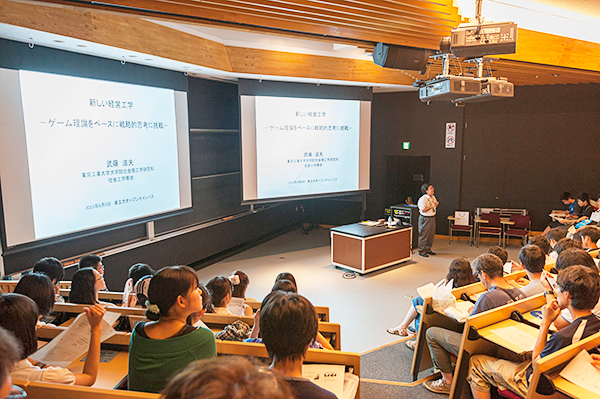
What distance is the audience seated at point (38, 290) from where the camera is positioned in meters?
2.35

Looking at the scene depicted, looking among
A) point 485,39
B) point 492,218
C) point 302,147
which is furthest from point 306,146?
point 485,39

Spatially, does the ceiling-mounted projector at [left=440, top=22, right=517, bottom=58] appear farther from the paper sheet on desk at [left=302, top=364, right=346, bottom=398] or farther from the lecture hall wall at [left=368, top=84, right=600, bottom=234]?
the lecture hall wall at [left=368, top=84, right=600, bottom=234]

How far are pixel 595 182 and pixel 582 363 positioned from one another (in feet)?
24.0

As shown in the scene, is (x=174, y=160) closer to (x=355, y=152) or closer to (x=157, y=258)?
(x=157, y=258)

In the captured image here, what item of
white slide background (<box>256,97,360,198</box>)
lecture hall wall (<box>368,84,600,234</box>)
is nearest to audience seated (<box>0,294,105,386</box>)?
white slide background (<box>256,97,360,198</box>)

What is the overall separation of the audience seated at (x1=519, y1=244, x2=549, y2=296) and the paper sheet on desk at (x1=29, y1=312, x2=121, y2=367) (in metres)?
3.06

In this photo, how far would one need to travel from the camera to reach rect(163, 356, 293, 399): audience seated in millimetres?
623

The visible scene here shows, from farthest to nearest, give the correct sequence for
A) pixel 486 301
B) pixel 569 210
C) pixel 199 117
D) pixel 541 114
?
pixel 541 114, pixel 569 210, pixel 199 117, pixel 486 301

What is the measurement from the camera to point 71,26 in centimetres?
383

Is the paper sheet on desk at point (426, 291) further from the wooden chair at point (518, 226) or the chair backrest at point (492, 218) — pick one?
the chair backrest at point (492, 218)

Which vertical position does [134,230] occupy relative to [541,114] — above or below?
below

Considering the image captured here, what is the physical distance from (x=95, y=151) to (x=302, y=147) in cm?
369

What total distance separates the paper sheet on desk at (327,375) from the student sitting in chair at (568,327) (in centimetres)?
109

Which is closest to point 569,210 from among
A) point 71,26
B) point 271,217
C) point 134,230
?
point 271,217
